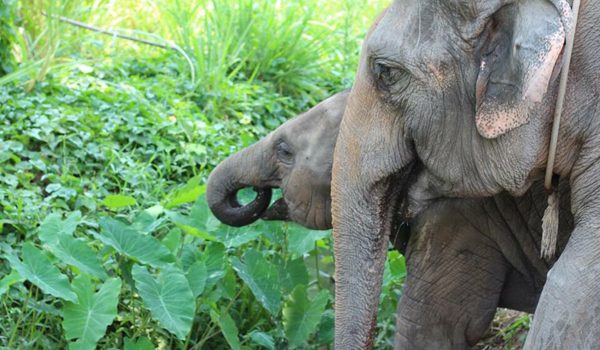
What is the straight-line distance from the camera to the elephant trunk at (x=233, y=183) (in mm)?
5473

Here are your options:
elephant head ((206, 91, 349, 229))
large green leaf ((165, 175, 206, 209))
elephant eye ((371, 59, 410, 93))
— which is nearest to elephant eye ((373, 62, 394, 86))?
elephant eye ((371, 59, 410, 93))

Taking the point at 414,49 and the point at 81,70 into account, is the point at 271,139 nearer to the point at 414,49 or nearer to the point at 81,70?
the point at 414,49

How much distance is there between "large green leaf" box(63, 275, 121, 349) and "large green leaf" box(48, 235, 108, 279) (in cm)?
15

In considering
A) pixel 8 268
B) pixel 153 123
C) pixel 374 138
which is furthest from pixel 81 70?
pixel 374 138

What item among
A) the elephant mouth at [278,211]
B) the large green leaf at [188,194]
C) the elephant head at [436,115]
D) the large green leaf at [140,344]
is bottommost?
the large green leaf at [140,344]

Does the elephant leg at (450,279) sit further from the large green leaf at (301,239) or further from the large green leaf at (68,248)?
the large green leaf at (68,248)

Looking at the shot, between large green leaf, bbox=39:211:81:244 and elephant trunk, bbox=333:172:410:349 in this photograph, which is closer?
elephant trunk, bbox=333:172:410:349

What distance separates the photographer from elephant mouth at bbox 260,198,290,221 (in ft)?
18.2

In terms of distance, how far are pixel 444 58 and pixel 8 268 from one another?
2411 millimetres

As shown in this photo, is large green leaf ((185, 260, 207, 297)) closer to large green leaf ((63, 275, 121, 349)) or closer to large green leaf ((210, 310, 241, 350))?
large green leaf ((210, 310, 241, 350))

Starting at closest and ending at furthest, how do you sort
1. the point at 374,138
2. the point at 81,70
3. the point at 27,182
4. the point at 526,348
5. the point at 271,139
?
1. the point at 526,348
2. the point at 374,138
3. the point at 271,139
4. the point at 27,182
5. the point at 81,70

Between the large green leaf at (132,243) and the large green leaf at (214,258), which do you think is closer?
the large green leaf at (132,243)

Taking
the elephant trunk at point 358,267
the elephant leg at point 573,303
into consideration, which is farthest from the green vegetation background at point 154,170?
the elephant leg at point 573,303

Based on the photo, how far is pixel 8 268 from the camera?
227 inches
